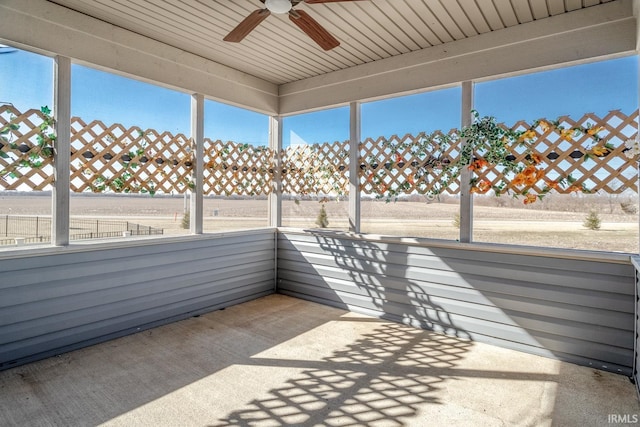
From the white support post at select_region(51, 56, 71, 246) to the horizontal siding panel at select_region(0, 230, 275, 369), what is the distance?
0.22m

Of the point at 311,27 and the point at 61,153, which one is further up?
the point at 311,27

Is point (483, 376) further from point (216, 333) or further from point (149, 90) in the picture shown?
point (149, 90)

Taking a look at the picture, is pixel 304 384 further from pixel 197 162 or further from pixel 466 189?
pixel 197 162

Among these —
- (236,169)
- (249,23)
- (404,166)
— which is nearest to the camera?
(249,23)

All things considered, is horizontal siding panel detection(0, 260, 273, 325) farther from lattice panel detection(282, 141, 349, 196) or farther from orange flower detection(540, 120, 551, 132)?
orange flower detection(540, 120, 551, 132)

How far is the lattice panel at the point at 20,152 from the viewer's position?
2.38 metres

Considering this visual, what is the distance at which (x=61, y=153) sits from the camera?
8.66ft

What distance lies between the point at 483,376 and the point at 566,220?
1.39 m

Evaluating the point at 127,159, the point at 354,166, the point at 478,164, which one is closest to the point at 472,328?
the point at 478,164

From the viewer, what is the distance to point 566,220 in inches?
107

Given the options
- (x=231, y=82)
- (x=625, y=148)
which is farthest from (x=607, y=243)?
(x=231, y=82)

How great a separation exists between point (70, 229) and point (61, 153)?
0.58 m

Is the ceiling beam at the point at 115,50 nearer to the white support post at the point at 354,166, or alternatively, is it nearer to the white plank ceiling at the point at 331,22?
the white plank ceiling at the point at 331,22

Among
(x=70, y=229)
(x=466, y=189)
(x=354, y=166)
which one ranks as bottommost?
(x=70, y=229)
